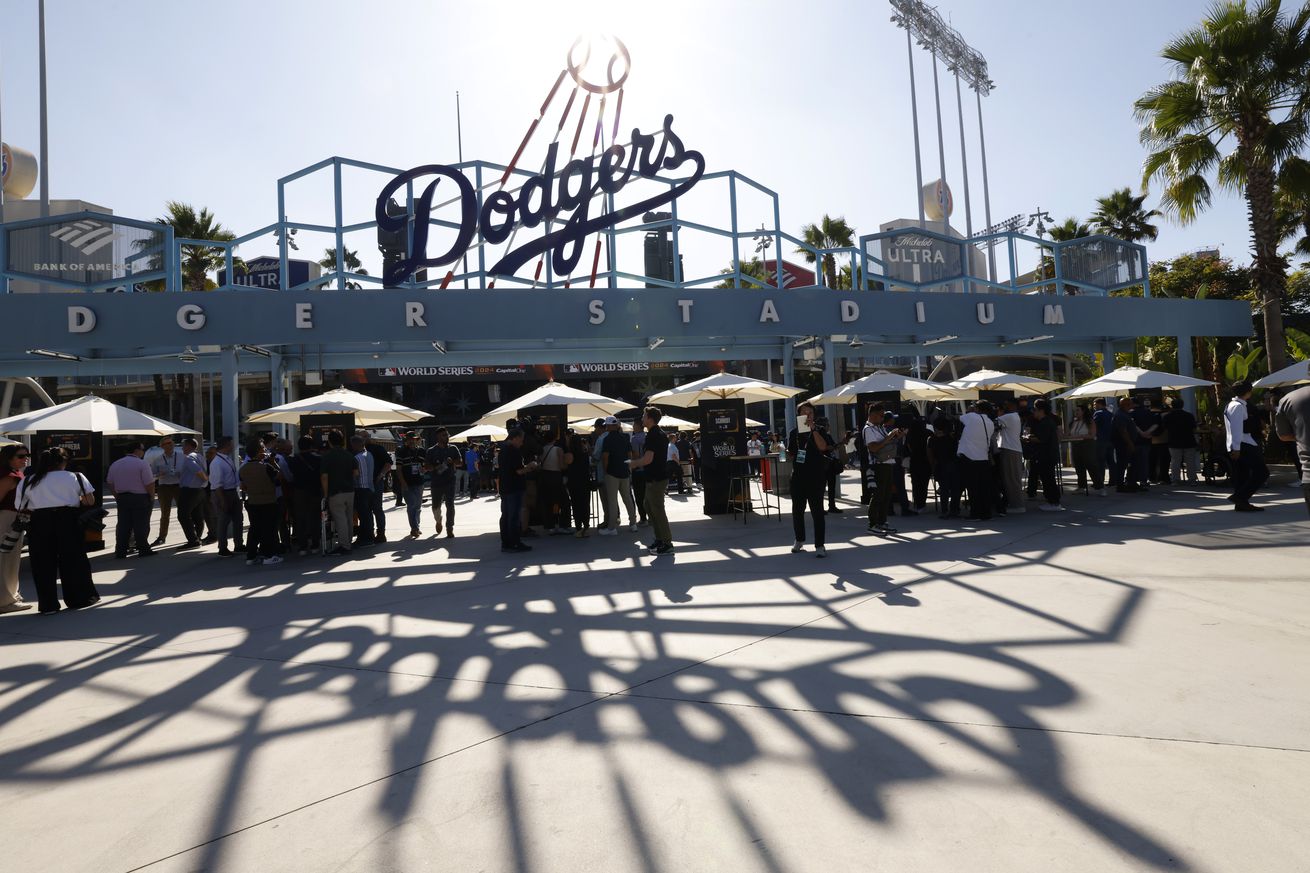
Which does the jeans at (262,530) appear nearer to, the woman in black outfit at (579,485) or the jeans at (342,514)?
the jeans at (342,514)

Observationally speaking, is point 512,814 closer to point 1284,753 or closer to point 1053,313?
point 1284,753

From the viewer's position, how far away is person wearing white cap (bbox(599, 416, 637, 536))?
39.3 feet

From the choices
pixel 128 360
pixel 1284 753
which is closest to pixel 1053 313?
pixel 1284 753

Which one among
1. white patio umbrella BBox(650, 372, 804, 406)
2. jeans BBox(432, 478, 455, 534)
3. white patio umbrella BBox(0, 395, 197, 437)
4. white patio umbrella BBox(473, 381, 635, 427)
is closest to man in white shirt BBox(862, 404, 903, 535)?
white patio umbrella BBox(650, 372, 804, 406)

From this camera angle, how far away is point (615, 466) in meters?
12.0

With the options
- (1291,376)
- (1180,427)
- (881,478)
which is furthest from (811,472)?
(1291,376)

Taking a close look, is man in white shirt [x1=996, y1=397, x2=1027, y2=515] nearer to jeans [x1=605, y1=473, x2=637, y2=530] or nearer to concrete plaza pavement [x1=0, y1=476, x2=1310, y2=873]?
concrete plaza pavement [x1=0, y1=476, x2=1310, y2=873]

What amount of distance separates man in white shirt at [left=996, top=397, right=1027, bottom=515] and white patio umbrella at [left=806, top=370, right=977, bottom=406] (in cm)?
191

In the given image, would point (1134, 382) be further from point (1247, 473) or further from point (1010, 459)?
point (1010, 459)

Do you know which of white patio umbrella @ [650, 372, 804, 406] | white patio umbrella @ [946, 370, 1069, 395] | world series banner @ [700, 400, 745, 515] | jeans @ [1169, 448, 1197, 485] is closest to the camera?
white patio umbrella @ [650, 372, 804, 406]

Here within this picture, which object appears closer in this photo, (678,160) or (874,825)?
(874,825)

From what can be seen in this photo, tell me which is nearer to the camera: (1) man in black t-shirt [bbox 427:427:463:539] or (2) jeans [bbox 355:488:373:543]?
(2) jeans [bbox 355:488:373:543]

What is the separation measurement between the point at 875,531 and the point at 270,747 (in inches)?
343

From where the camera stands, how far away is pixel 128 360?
16031mm
